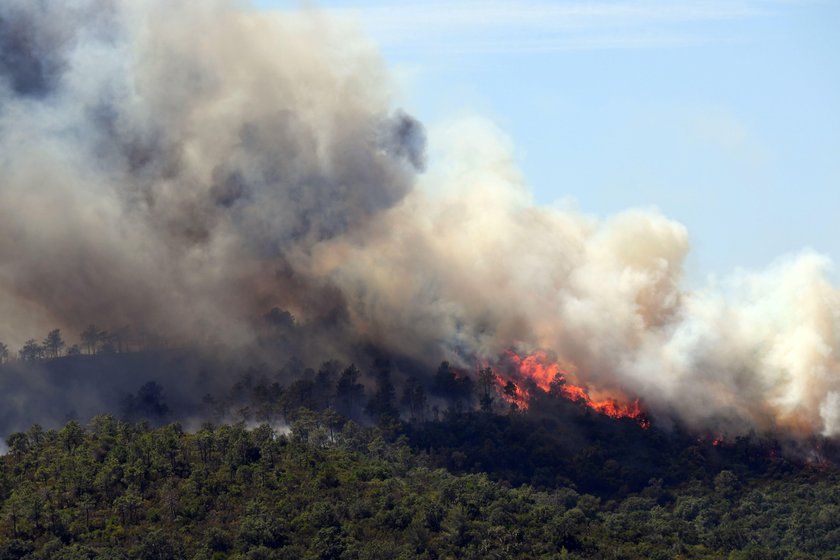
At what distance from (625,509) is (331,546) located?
143 ft

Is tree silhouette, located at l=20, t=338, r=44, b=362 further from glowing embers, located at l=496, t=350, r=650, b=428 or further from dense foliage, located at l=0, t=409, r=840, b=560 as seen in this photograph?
glowing embers, located at l=496, t=350, r=650, b=428

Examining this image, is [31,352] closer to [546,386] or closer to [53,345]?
[53,345]

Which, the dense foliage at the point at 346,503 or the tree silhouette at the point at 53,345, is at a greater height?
the tree silhouette at the point at 53,345

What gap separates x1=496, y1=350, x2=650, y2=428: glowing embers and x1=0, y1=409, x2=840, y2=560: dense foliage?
38.5 feet

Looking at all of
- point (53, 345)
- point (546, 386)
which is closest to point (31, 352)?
point (53, 345)

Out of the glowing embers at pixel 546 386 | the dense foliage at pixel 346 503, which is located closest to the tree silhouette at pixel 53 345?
the dense foliage at pixel 346 503

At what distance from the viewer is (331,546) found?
124 m

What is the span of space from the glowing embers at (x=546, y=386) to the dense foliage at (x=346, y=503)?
11736 millimetres

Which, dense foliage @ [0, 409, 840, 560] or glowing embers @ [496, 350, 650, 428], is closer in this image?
dense foliage @ [0, 409, 840, 560]

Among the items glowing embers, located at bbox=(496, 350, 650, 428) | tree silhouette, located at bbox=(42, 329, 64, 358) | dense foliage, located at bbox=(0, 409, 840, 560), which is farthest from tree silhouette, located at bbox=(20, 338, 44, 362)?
glowing embers, located at bbox=(496, 350, 650, 428)

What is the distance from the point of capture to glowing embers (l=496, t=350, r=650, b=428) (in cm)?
17988

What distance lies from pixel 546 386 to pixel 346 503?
53.7 m

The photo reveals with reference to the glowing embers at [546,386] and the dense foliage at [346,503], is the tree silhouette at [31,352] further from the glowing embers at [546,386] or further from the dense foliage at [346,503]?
the glowing embers at [546,386]

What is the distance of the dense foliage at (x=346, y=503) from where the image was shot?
407ft
